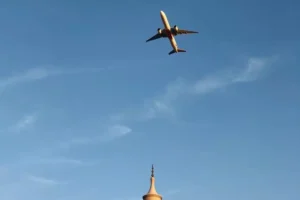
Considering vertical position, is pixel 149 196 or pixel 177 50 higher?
pixel 177 50

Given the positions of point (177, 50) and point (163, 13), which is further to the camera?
point (177, 50)

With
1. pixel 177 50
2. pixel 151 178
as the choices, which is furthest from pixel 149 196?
pixel 177 50

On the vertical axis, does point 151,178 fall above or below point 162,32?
below

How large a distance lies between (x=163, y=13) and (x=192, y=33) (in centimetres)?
513

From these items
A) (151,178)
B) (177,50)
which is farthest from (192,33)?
(151,178)

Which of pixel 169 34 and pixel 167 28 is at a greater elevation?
pixel 167 28

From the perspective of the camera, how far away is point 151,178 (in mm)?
61844

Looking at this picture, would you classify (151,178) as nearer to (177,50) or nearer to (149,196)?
(149,196)

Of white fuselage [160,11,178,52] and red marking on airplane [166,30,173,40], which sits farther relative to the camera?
red marking on airplane [166,30,173,40]

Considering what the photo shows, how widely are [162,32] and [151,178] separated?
20.4 meters

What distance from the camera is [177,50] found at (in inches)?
2557

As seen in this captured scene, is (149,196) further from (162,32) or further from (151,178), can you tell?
(162,32)

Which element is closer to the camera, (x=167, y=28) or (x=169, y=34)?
(x=167, y=28)

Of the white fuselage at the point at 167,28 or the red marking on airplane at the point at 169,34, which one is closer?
the white fuselage at the point at 167,28
